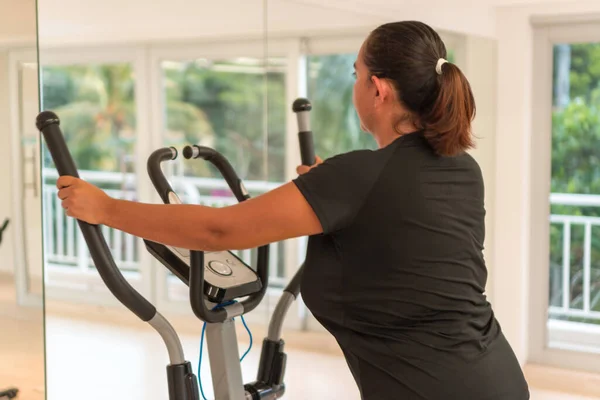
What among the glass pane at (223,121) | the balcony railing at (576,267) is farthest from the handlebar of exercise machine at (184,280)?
the balcony railing at (576,267)

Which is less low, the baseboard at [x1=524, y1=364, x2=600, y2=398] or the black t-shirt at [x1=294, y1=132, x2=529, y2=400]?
the black t-shirt at [x1=294, y1=132, x2=529, y2=400]

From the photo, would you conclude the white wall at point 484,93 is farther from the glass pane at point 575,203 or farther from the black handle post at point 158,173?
the black handle post at point 158,173

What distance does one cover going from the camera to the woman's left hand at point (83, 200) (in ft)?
5.10

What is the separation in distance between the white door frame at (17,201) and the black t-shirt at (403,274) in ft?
2.94

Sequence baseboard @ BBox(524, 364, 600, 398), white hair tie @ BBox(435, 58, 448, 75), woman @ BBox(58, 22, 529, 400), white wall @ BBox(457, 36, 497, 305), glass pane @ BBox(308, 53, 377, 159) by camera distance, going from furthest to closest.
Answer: white wall @ BBox(457, 36, 497, 305) → baseboard @ BBox(524, 364, 600, 398) → glass pane @ BBox(308, 53, 377, 159) → white hair tie @ BBox(435, 58, 448, 75) → woman @ BBox(58, 22, 529, 400)

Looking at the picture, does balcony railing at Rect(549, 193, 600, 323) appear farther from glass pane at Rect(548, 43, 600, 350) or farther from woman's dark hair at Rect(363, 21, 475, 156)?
woman's dark hair at Rect(363, 21, 475, 156)

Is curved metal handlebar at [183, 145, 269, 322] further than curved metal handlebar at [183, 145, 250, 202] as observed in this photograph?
No

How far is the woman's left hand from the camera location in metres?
1.56

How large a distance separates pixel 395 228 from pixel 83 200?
60 centimetres

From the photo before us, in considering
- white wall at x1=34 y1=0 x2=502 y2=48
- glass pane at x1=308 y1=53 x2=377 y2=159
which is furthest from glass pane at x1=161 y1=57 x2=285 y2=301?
glass pane at x1=308 y1=53 x2=377 y2=159

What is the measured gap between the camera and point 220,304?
1.78m

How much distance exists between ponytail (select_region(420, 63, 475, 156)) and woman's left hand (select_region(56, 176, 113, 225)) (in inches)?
25.1

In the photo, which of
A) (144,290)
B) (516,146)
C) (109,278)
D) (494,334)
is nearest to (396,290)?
(494,334)

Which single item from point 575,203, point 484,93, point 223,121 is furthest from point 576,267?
point 223,121
